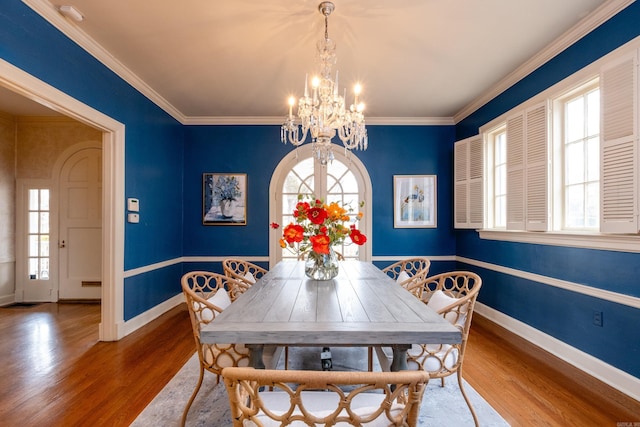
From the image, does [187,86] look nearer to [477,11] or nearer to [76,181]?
[76,181]

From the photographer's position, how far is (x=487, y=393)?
2.16m

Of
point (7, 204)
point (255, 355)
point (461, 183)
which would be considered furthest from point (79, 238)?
point (461, 183)

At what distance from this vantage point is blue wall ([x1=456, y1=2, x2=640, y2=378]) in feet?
6.98

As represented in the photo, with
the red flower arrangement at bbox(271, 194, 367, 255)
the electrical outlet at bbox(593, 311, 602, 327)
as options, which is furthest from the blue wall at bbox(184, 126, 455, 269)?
→ the red flower arrangement at bbox(271, 194, 367, 255)

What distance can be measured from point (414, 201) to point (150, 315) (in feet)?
12.8

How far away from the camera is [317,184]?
470cm

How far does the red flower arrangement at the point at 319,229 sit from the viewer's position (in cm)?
194

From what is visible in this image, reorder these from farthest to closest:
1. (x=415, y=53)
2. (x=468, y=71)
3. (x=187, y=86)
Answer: (x=187, y=86)
(x=468, y=71)
(x=415, y=53)

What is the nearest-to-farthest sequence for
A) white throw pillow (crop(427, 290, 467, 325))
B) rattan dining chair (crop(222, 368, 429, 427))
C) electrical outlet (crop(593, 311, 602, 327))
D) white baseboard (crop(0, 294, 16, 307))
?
rattan dining chair (crop(222, 368, 429, 427)) → white throw pillow (crop(427, 290, 467, 325)) → electrical outlet (crop(593, 311, 602, 327)) → white baseboard (crop(0, 294, 16, 307))

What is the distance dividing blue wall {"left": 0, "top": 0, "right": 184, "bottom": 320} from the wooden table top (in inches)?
88.4

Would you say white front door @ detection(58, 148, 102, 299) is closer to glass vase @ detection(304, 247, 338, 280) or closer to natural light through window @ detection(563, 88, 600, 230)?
glass vase @ detection(304, 247, 338, 280)

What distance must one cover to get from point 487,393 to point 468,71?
9.91 feet

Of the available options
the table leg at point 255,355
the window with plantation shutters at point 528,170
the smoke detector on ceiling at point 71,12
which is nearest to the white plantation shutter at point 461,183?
the window with plantation shutters at point 528,170

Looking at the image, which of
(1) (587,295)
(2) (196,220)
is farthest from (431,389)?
(2) (196,220)
